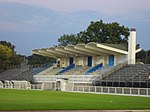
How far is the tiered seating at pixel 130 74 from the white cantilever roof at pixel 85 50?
4.87 metres

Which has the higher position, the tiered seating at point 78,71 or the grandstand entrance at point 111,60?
the grandstand entrance at point 111,60

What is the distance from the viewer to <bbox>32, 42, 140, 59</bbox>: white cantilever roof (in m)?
64.9

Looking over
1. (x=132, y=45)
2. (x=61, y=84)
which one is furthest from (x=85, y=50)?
(x=132, y=45)

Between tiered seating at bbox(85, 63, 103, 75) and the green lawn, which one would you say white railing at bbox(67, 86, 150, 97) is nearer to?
tiered seating at bbox(85, 63, 103, 75)

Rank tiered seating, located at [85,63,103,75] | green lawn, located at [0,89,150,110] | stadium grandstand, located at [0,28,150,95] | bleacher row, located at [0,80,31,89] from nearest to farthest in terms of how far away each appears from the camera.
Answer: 1. green lawn, located at [0,89,150,110]
2. stadium grandstand, located at [0,28,150,95]
3. tiered seating, located at [85,63,103,75]
4. bleacher row, located at [0,80,31,89]

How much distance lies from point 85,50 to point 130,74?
14798 millimetres

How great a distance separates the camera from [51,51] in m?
79.1

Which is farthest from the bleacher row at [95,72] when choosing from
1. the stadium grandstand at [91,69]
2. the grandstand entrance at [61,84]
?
the grandstand entrance at [61,84]

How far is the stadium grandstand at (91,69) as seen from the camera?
5528 centimetres

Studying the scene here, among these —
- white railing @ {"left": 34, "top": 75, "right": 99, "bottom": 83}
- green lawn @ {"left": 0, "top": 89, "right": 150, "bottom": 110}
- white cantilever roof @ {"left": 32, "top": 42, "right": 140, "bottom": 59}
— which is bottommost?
green lawn @ {"left": 0, "top": 89, "right": 150, "bottom": 110}

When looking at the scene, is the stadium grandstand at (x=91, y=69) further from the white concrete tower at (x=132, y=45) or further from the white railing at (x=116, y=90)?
the white railing at (x=116, y=90)

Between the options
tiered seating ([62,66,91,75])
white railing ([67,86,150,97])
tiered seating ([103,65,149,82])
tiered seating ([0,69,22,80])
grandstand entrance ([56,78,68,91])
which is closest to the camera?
white railing ([67,86,150,97])

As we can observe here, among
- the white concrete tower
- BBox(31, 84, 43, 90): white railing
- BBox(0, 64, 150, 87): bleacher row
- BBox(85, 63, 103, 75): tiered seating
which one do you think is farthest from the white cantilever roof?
BBox(31, 84, 43, 90): white railing

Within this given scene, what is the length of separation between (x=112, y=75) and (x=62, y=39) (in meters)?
67.1
